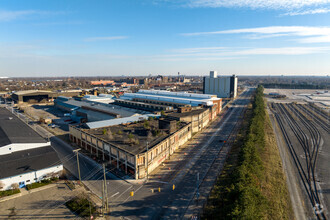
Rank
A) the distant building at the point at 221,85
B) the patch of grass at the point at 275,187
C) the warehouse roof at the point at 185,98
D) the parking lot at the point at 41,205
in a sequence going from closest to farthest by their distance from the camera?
the parking lot at the point at 41,205
the patch of grass at the point at 275,187
the warehouse roof at the point at 185,98
the distant building at the point at 221,85

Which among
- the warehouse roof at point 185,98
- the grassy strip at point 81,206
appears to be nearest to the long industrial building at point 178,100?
the warehouse roof at point 185,98

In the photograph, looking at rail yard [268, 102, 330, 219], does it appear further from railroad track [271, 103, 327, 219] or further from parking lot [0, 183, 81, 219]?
parking lot [0, 183, 81, 219]

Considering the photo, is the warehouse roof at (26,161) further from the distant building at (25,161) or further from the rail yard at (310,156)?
the rail yard at (310,156)

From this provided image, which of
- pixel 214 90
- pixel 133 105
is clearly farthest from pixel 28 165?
pixel 214 90

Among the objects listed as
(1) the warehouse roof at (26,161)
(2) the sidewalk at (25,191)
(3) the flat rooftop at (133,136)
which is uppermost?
(3) the flat rooftop at (133,136)

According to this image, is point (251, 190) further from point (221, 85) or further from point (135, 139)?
point (221, 85)
